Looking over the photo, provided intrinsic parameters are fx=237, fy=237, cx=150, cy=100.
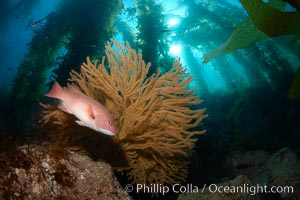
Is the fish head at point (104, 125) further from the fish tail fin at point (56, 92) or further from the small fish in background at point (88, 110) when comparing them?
Result: the fish tail fin at point (56, 92)

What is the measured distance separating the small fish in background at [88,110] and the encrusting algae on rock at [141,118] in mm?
778

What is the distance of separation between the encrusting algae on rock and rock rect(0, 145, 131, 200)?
0.64 metres

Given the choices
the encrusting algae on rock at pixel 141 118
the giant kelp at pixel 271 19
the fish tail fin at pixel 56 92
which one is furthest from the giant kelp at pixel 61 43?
the giant kelp at pixel 271 19

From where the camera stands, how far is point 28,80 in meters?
10.4

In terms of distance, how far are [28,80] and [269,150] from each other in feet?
32.0

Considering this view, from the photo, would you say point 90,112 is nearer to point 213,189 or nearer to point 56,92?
point 56,92

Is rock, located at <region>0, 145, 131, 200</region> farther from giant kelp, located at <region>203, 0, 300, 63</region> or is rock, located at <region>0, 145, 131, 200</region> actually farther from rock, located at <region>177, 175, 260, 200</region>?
giant kelp, located at <region>203, 0, 300, 63</region>

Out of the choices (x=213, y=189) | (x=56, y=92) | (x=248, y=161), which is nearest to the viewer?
(x=56, y=92)

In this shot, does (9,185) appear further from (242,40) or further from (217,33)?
(217,33)

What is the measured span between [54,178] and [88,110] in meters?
0.68

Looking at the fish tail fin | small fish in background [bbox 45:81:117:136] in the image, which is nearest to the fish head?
small fish in background [bbox 45:81:117:136]

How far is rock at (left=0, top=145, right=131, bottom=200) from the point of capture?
1.81 meters

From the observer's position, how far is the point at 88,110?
2252 millimetres


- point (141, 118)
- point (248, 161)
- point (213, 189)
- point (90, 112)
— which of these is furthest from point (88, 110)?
point (248, 161)
